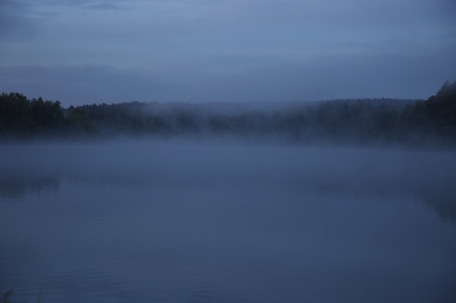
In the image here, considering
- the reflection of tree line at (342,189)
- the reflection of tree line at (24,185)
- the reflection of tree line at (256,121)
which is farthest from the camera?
the reflection of tree line at (256,121)

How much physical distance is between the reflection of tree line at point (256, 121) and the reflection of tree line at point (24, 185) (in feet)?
53.7

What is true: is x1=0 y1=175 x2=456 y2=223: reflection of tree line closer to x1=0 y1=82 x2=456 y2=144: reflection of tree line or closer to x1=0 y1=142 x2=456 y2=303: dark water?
x1=0 y1=142 x2=456 y2=303: dark water

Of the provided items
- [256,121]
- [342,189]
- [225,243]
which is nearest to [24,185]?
[342,189]

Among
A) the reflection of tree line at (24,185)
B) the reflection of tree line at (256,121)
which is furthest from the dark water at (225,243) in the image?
the reflection of tree line at (256,121)

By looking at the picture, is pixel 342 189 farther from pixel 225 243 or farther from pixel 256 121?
pixel 256 121

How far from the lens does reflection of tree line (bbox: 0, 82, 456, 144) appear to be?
31.2 metres

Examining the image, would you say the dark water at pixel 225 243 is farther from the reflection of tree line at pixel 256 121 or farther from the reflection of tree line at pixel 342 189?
the reflection of tree line at pixel 256 121

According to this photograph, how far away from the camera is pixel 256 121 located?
46250 millimetres

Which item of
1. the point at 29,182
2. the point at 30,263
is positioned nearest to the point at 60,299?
the point at 30,263

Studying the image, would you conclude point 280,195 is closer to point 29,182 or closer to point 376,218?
point 376,218

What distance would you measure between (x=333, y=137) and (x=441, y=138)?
11.9m

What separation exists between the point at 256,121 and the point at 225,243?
38548 millimetres

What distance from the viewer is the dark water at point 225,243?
233 inches

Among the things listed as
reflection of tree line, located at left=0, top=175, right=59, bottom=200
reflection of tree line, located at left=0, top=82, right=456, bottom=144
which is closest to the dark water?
reflection of tree line, located at left=0, top=175, right=59, bottom=200
